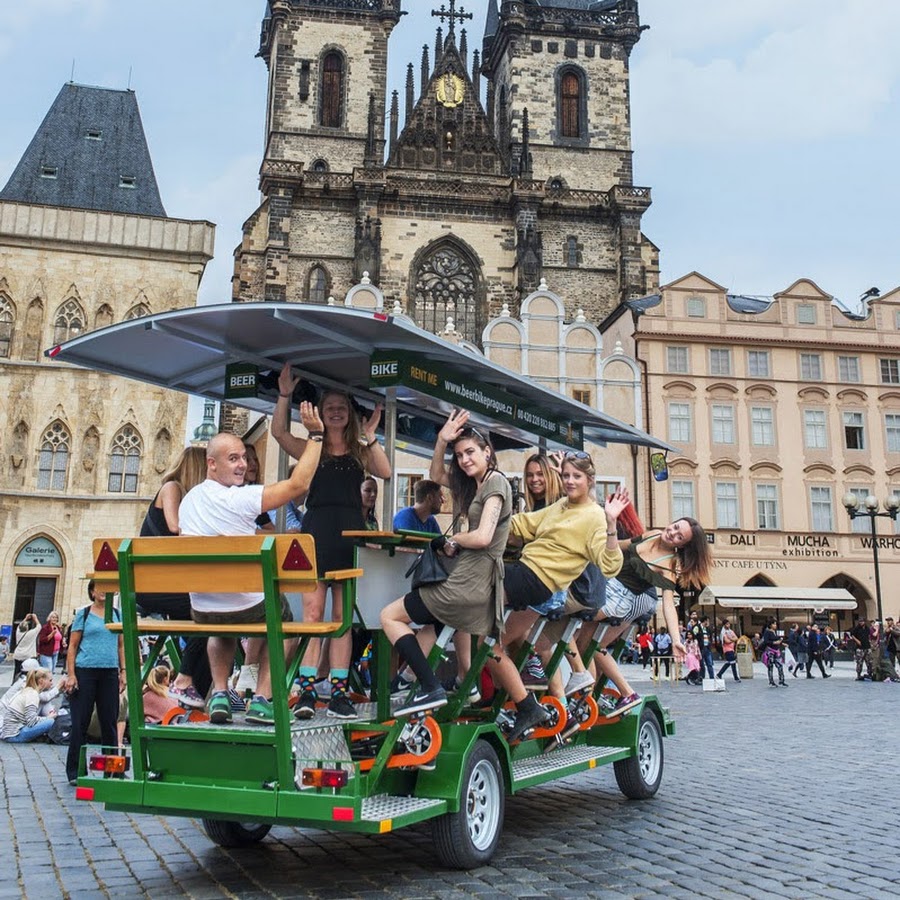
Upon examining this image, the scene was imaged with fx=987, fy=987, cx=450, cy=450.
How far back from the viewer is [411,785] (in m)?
4.70

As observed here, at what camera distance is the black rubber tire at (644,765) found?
6.70 metres

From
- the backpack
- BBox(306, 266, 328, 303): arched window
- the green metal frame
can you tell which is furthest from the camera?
BBox(306, 266, 328, 303): arched window

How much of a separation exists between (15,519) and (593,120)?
3249cm

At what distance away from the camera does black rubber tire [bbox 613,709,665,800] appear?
6.70 metres

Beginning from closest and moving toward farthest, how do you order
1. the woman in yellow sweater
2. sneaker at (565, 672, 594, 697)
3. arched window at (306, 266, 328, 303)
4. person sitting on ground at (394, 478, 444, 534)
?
the woman in yellow sweater → sneaker at (565, 672, 594, 697) → person sitting on ground at (394, 478, 444, 534) → arched window at (306, 266, 328, 303)

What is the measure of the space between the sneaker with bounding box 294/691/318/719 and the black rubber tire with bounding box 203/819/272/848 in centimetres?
97

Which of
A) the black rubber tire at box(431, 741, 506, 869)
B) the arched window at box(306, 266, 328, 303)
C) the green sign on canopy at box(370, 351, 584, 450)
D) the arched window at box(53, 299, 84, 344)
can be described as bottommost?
the black rubber tire at box(431, 741, 506, 869)

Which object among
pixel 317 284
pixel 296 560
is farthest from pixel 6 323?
pixel 296 560

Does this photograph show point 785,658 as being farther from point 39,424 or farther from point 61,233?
point 61,233

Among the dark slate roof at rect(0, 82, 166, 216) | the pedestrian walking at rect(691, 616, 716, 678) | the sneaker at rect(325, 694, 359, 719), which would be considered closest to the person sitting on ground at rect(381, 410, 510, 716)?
the sneaker at rect(325, 694, 359, 719)

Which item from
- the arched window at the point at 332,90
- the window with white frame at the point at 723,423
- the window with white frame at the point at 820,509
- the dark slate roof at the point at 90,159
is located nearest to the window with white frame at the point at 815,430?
the window with white frame at the point at 820,509

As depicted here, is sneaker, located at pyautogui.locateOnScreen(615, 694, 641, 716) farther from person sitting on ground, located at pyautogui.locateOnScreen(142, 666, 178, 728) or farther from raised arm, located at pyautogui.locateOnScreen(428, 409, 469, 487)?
person sitting on ground, located at pyautogui.locateOnScreen(142, 666, 178, 728)

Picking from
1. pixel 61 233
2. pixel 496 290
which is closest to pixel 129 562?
pixel 61 233

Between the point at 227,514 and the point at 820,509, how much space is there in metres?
33.0
